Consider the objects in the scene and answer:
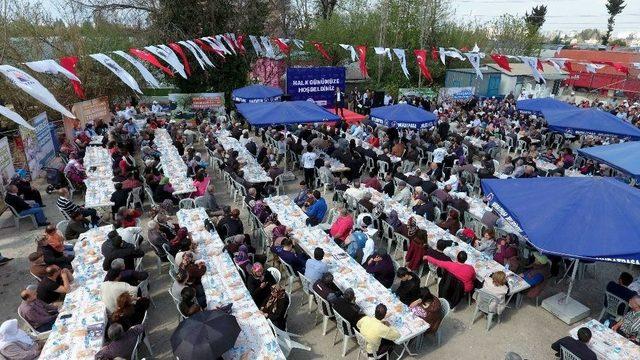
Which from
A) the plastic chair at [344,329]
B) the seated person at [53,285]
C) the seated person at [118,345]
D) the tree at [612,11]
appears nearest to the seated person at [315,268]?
the plastic chair at [344,329]

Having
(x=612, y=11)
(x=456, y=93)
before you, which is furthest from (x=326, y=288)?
(x=612, y=11)

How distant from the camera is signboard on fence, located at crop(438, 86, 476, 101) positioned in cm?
2628

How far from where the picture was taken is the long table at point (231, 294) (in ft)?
17.6

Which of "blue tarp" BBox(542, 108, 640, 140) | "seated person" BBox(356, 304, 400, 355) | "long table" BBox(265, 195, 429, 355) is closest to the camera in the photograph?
"seated person" BBox(356, 304, 400, 355)

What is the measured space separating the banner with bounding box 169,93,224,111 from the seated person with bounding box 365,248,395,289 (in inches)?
656

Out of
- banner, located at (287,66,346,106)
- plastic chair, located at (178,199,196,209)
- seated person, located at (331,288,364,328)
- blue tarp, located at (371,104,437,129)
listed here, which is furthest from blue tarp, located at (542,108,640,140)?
plastic chair, located at (178,199,196,209)

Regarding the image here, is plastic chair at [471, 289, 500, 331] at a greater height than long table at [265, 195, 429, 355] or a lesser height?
lesser

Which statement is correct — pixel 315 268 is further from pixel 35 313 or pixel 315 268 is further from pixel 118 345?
pixel 35 313

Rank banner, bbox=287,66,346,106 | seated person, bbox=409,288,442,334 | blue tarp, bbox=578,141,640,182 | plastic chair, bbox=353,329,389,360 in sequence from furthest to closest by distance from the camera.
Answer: banner, bbox=287,66,346,106, blue tarp, bbox=578,141,640,182, seated person, bbox=409,288,442,334, plastic chair, bbox=353,329,389,360

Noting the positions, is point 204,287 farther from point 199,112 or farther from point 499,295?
point 199,112

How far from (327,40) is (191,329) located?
31.9 m

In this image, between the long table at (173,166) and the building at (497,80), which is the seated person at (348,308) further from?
the building at (497,80)

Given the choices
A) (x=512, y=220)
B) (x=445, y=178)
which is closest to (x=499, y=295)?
(x=512, y=220)

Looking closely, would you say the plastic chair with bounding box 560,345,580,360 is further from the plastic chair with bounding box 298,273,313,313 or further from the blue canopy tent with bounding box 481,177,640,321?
the plastic chair with bounding box 298,273,313,313
